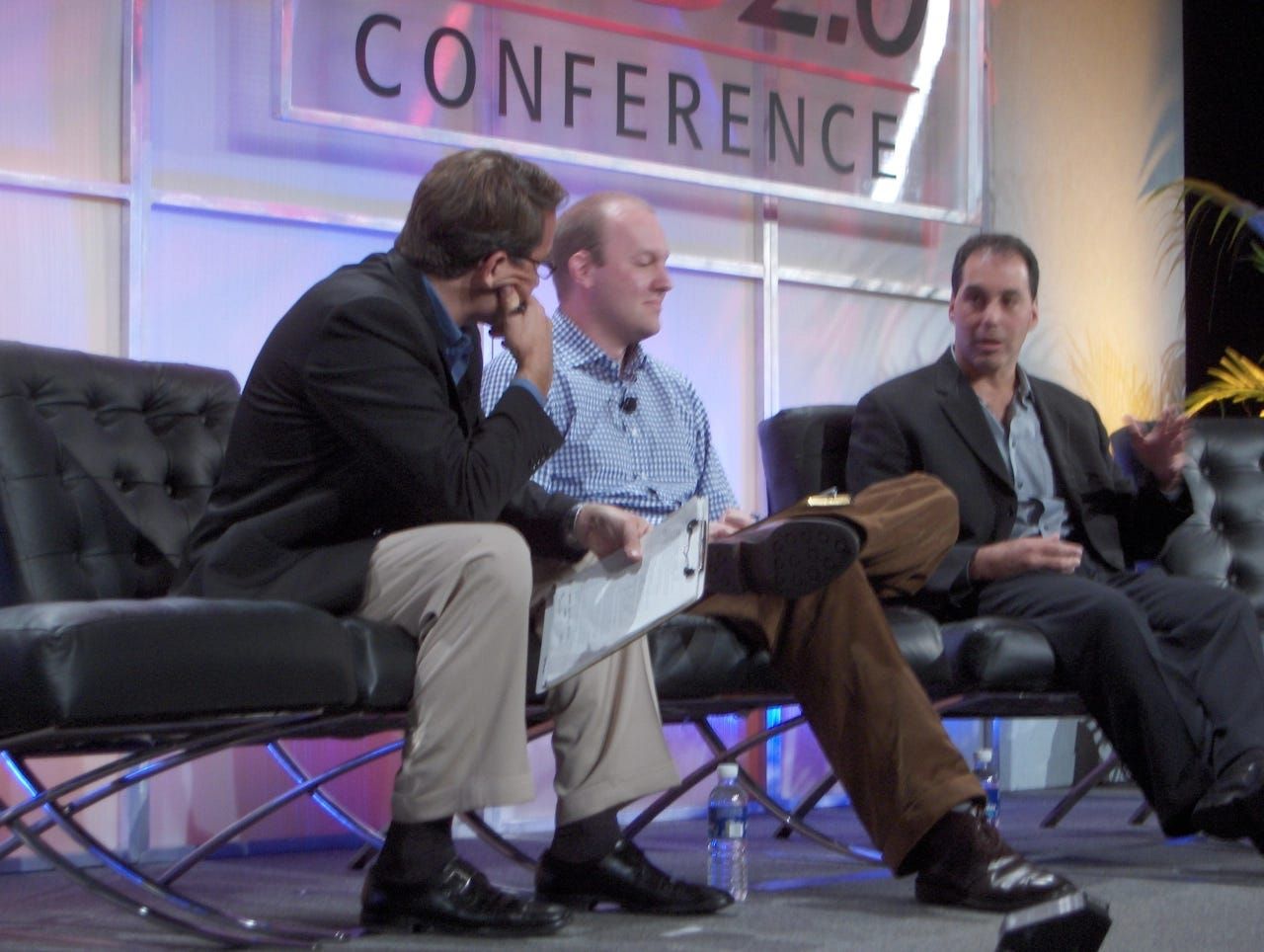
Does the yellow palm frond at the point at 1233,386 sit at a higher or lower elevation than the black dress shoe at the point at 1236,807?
higher

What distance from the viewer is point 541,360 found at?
2.48 metres

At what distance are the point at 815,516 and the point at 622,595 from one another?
400 mm

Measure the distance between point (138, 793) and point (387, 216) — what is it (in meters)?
1.35

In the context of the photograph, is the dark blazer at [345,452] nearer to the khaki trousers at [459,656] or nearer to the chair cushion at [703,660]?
the khaki trousers at [459,656]

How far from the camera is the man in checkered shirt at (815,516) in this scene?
98.3 inches

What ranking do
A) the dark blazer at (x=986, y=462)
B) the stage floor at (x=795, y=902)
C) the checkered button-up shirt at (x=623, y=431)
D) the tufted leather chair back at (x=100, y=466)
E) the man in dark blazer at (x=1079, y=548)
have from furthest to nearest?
the dark blazer at (x=986, y=462) < the checkered button-up shirt at (x=623, y=431) < the man in dark blazer at (x=1079, y=548) < the tufted leather chair back at (x=100, y=466) < the stage floor at (x=795, y=902)

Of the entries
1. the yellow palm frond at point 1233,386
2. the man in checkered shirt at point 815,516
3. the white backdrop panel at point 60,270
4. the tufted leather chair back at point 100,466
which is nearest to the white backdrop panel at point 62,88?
the white backdrop panel at point 60,270

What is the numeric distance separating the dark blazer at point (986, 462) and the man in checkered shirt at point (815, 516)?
0.36 m

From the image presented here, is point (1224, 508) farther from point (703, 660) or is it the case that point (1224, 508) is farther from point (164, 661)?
point (164, 661)

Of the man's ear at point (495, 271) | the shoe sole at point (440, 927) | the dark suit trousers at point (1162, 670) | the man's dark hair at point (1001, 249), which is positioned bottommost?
the shoe sole at point (440, 927)

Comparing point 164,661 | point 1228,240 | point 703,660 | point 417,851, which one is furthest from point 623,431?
point 1228,240

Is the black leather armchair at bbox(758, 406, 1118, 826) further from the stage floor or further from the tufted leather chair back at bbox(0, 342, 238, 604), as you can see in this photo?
the tufted leather chair back at bbox(0, 342, 238, 604)

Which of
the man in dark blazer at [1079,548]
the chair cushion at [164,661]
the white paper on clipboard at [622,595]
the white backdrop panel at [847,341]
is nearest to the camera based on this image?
the chair cushion at [164,661]

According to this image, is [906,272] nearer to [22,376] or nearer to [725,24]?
[725,24]
